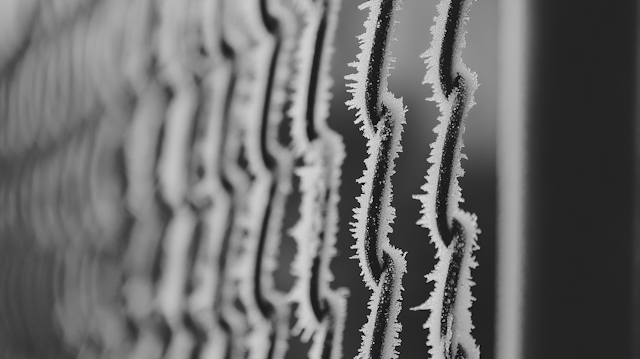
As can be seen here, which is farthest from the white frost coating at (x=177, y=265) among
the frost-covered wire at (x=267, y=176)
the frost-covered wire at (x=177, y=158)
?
the frost-covered wire at (x=267, y=176)

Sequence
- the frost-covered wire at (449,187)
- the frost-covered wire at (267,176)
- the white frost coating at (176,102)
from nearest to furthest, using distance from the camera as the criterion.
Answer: the frost-covered wire at (449,187)
the frost-covered wire at (267,176)
the white frost coating at (176,102)

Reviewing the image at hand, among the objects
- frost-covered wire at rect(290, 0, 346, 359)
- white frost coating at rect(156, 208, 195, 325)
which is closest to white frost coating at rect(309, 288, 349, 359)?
frost-covered wire at rect(290, 0, 346, 359)

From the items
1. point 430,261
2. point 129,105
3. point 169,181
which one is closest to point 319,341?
point 169,181

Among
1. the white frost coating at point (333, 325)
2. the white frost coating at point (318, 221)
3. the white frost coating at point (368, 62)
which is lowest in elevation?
the white frost coating at point (333, 325)

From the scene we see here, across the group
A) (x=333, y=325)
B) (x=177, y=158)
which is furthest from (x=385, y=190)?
(x=177, y=158)

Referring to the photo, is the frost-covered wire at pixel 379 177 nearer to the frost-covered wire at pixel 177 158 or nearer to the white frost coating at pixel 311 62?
the white frost coating at pixel 311 62

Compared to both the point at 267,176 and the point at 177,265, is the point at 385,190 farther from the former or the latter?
the point at 177,265
